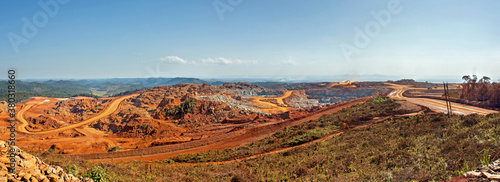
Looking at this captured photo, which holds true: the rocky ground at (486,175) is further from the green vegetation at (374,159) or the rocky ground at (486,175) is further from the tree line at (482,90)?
the tree line at (482,90)

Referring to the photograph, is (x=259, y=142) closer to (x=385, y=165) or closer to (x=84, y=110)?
(x=385, y=165)

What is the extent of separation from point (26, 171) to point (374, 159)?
1332 centimetres

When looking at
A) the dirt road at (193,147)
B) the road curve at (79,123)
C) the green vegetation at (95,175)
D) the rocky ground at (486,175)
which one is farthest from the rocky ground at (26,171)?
the road curve at (79,123)

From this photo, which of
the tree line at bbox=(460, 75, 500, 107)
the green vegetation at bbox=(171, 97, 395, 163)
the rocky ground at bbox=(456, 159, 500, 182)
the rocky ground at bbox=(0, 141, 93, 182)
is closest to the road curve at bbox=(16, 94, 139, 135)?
the green vegetation at bbox=(171, 97, 395, 163)

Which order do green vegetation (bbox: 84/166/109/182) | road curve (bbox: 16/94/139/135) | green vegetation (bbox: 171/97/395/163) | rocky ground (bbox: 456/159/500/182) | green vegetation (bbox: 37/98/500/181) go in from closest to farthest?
rocky ground (bbox: 456/159/500/182) → green vegetation (bbox: 84/166/109/182) → green vegetation (bbox: 37/98/500/181) → green vegetation (bbox: 171/97/395/163) → road curve (bbox: 16/94/139/135)

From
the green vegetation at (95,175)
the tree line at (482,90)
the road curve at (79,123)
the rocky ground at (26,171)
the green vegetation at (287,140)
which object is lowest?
the road curve at (79,123)

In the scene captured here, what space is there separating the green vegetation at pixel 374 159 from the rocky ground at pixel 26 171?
2086 millimetres

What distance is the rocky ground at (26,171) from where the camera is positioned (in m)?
4.86

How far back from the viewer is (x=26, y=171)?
5.19 meters

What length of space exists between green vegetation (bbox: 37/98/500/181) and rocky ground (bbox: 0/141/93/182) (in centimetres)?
209

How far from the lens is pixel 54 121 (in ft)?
115

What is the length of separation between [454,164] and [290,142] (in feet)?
37.2

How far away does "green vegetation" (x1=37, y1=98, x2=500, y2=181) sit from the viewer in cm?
828

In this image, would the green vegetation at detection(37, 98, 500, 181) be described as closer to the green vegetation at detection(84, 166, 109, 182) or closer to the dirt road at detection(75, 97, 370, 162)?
the green vegetation at detection(84, 166, 109, 182)
